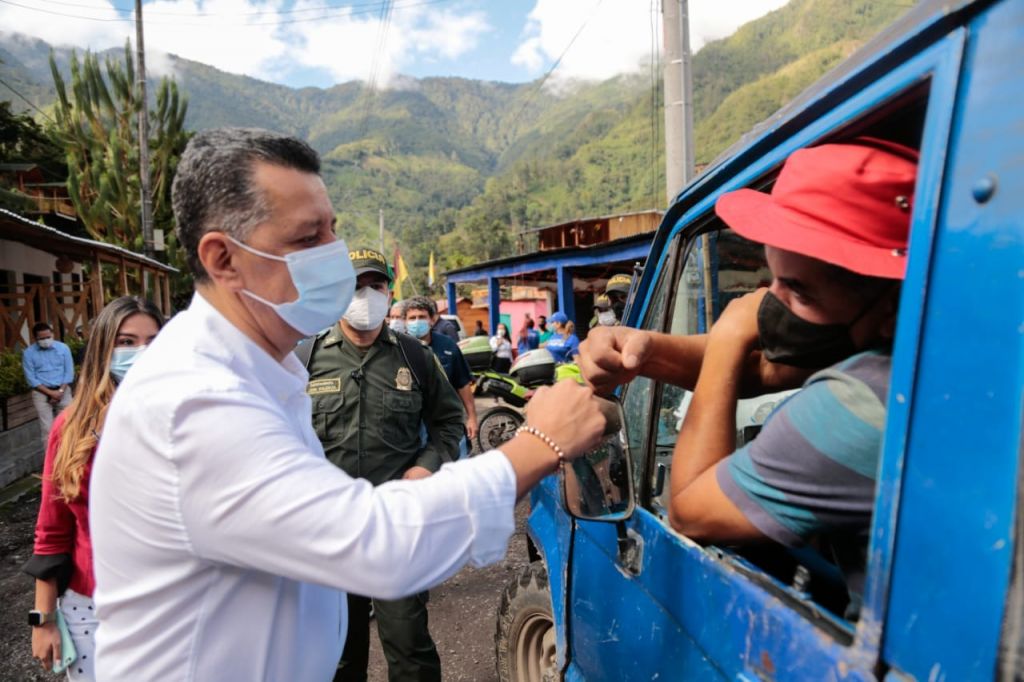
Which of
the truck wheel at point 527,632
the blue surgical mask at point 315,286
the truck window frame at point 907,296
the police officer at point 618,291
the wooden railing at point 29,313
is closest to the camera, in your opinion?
the truck window frame at point 907,296

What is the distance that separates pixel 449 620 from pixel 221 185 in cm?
334

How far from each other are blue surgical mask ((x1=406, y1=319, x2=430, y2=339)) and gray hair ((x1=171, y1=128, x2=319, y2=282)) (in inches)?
163

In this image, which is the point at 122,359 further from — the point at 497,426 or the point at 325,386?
the point at 497,426

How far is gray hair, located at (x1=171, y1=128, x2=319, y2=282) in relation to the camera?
1.16m

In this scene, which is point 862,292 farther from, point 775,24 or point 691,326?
point 775,24

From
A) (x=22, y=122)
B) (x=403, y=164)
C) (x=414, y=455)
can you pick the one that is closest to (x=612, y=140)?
(x=403, y=164)

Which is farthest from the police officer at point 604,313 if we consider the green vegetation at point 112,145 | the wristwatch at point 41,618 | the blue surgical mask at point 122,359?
the green vegetation at point 112,145

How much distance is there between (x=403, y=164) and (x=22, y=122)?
498ft

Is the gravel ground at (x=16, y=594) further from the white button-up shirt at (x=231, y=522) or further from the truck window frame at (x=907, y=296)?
the truck window frame at (x=907, y=296)

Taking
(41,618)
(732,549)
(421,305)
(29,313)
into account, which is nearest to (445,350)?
(421,305)

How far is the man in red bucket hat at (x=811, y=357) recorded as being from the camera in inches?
38.1

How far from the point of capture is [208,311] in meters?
1.16

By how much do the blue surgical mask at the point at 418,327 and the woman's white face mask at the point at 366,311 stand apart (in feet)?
8.00

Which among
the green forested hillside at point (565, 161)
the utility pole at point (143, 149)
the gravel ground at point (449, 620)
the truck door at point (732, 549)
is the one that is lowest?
the gravel ground at point (449, 620)
